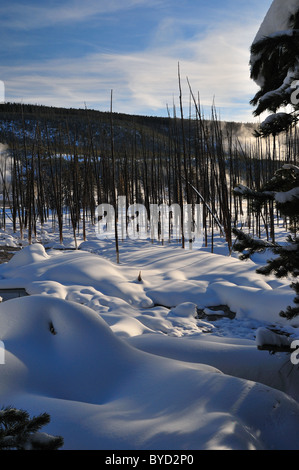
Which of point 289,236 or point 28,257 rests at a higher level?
point 289,236

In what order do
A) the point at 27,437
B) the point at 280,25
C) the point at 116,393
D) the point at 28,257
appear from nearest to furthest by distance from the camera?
the point at 27,437, the point at 280,25, the point at 116,393, the point at 28,257

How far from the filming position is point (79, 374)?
1938mm

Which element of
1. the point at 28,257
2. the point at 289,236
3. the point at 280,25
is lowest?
the point at 28,257

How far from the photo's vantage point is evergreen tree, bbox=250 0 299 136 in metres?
1.66

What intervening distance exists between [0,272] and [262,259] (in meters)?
5.75

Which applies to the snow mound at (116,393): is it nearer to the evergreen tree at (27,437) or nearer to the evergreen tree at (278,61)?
the evergreen tree at (27,437)

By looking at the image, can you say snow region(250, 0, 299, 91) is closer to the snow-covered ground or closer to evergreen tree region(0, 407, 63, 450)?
the snow-covered ground

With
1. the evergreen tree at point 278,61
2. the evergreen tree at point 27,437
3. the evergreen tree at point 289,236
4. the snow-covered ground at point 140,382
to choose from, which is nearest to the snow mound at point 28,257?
the snow-covered ground at point 140,382

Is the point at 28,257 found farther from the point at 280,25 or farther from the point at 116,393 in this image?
the point at 280,25

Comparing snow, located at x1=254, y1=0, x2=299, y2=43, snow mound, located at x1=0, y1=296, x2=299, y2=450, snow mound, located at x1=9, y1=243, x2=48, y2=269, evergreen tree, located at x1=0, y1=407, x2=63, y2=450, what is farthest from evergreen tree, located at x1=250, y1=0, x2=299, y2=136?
snow mound, located at x1=9, y1=243, x2=48, y2=269

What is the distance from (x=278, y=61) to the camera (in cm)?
184

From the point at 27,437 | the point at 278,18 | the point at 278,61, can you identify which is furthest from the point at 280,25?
the point at 27,437

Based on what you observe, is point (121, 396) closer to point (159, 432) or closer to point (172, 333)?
point (159, 432)

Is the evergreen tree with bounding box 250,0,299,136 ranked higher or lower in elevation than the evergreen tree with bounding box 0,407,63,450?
higher
